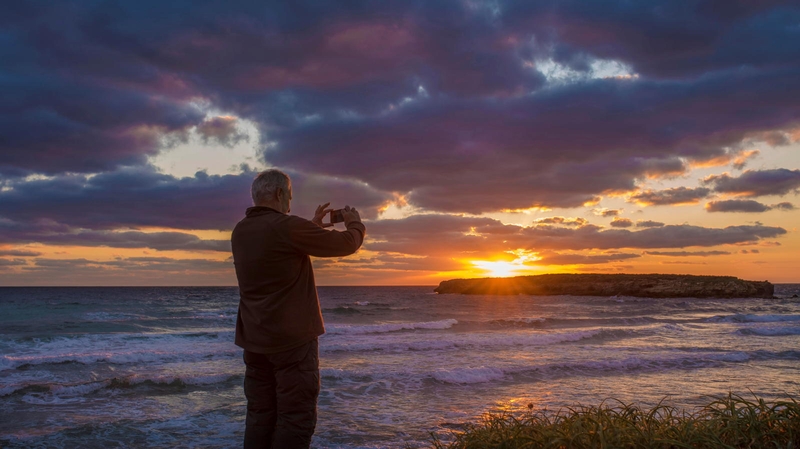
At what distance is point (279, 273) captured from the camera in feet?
9.96

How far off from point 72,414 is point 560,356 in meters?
10.4

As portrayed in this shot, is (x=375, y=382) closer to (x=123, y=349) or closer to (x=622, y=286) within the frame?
(x=123, y=349)

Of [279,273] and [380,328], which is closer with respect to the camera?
[279,273]

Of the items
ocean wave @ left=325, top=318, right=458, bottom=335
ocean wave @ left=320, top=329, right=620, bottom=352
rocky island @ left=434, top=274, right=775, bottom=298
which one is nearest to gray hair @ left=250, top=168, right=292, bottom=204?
ocean wave @ left=320, top=329, right=620, bottom=352

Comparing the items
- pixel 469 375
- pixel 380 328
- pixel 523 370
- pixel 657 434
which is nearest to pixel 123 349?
pixel 380 328

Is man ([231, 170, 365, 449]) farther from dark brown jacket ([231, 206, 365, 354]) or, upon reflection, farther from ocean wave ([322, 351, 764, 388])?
ocean wave ([322, 351, 764, 388])

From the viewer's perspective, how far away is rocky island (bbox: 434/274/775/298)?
63.8m

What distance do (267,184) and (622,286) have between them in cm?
7672

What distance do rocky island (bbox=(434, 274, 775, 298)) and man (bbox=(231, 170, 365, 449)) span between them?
70.7m

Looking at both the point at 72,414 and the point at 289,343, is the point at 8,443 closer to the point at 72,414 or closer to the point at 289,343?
the point at 72,414

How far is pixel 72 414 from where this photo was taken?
7551 mm

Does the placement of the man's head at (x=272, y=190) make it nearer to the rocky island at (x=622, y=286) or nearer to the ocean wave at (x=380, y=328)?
the ocean wave at (x=380, y=328)

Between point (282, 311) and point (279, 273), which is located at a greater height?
point (279, 273)

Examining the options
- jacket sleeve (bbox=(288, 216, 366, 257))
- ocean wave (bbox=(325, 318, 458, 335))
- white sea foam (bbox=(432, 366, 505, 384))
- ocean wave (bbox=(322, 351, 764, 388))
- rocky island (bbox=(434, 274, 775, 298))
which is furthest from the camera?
rocky island (bbox=(434, 274, 775, 298))
